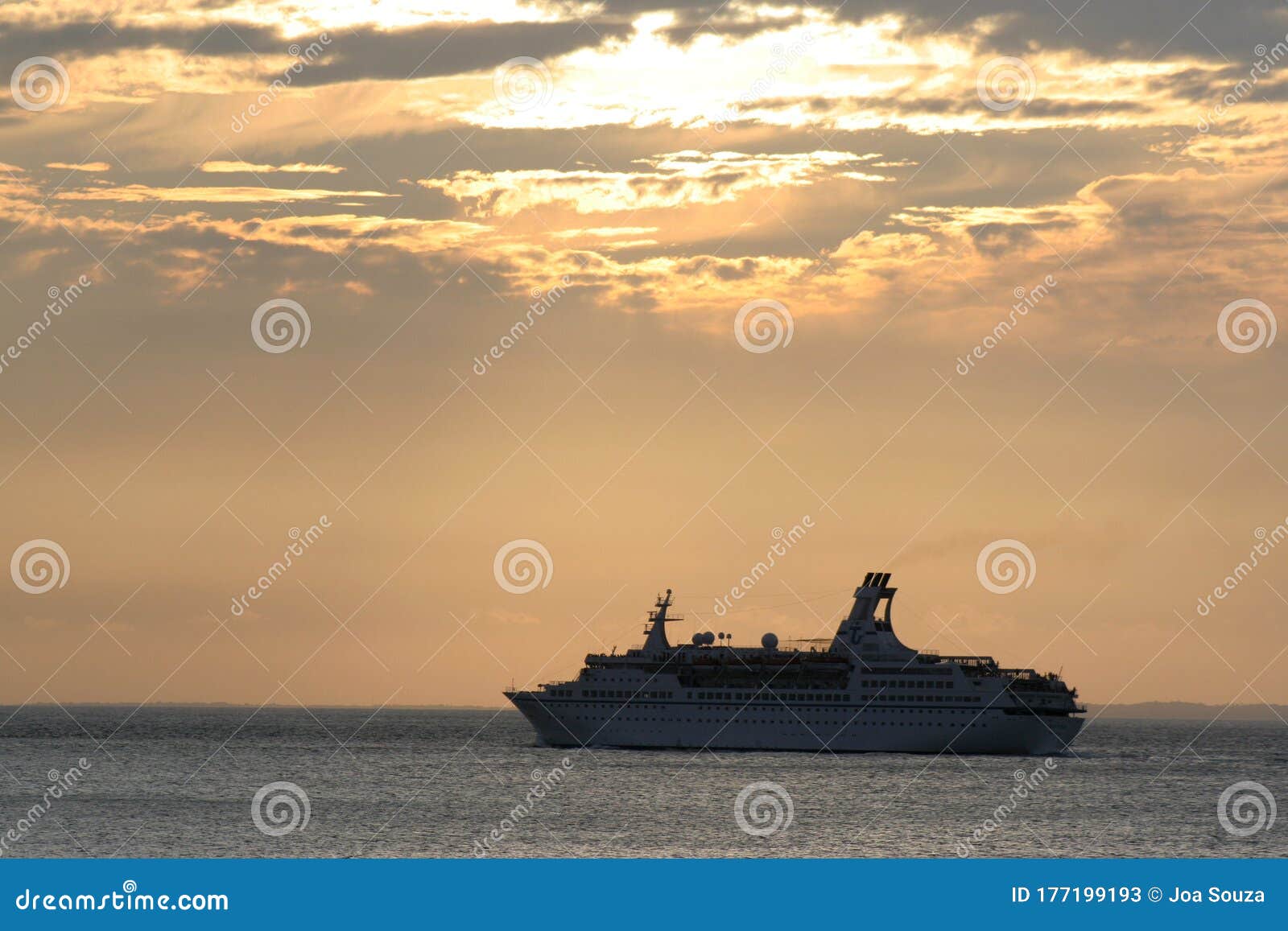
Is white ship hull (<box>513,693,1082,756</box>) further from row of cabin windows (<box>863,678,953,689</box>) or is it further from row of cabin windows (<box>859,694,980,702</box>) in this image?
row of cabin windows (<box>863,678,953,689</box>)

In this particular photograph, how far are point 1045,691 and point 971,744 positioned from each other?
20.4ft

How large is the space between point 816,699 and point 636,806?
43.2 m

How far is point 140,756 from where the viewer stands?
13662 cm

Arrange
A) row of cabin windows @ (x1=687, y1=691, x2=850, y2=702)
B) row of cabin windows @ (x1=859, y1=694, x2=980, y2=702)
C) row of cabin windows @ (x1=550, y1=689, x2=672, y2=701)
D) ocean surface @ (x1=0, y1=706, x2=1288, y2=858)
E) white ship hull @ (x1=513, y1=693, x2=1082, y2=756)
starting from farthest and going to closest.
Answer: row of cabin windows @ (x1=550, y1=689, x2=672, y2=701), row of cabin windows @ (x1=687, y1=691, x2=850, y2=702), white ship hull @ (x1=513, y1=693, x2=1082, y2=756), row of cabin windows @ (x1=859, y1=694, x2=980, y2=702), ocean surface @ (x1=0, y1=706, x2=1288, y2=858)

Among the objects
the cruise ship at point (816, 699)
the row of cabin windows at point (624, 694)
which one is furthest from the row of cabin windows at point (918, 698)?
the row of cabin windows at point (624, 694)

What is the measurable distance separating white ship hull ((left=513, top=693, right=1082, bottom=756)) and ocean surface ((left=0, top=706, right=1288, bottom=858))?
1643 millimetres

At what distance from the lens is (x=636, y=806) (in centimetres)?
7606

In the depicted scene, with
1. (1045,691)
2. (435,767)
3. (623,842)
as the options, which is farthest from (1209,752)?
(623,842)

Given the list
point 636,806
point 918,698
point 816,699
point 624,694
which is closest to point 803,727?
point 816,699

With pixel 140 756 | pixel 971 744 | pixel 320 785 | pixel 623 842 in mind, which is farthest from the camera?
pixel 140 756

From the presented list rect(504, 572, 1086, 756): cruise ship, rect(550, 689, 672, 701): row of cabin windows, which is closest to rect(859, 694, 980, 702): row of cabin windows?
rect(504, 572, 1086, 756): cruise ship

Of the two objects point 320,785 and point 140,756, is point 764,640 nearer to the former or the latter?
point 320,785

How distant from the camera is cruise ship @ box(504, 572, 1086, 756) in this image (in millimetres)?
112938

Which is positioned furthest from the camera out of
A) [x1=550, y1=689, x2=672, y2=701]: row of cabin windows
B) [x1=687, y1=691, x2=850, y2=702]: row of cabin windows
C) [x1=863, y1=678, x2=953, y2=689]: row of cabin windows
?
[x1=550, y1=689, x2=672, y2=701]: row of cabin windows
